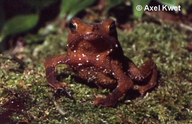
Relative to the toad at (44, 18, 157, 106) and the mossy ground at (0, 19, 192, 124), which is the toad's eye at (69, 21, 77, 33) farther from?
the mossy ground at (0, 19, 192, 124)

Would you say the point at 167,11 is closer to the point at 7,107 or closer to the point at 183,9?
the point at 183,9

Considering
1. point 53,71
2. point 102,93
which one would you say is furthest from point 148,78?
point 53,71

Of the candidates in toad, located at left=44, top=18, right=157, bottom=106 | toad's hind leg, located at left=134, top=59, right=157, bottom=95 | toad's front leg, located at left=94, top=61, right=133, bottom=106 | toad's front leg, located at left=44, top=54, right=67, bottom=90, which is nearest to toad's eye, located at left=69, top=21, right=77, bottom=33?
toad, located at left=44, top=18, right=157, bottom=106

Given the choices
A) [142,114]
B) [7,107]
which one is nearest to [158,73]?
[142,114]

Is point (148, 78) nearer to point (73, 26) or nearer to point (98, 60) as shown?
point (98, 60)

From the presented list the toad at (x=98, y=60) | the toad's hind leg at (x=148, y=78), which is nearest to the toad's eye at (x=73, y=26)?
the toad at (x=98, y=60)

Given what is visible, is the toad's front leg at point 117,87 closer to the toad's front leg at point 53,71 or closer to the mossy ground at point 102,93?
the mossy ground at point 102,93
